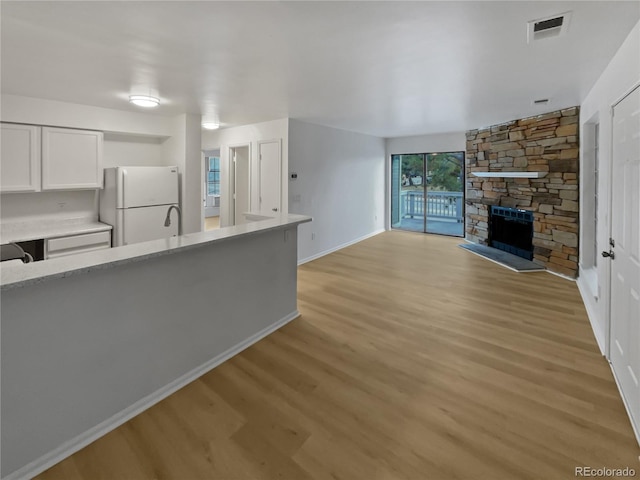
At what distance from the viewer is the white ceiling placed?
199 centimetres

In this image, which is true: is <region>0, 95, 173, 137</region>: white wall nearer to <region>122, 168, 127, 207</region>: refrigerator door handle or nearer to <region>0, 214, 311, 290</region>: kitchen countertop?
<region>122, 168, 127, 207</region>: refrigerator door handle

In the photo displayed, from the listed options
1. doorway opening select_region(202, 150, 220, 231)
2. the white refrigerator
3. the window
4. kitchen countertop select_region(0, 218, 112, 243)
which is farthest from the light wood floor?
the window

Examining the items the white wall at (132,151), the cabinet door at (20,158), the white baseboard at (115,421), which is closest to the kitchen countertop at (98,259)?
the white baseboard at (115,421)

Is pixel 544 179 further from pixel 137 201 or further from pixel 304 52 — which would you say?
pixel 137 201

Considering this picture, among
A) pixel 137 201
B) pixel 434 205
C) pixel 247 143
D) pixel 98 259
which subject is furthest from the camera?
pixel 434 205

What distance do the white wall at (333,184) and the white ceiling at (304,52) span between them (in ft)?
4.80

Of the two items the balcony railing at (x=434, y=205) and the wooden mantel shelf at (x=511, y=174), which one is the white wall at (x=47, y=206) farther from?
the balcony railing at (x=434, y=205)

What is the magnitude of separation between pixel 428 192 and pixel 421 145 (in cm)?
122

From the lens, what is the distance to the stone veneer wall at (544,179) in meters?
4.76

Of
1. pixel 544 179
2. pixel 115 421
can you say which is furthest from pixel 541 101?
pixel 115 421

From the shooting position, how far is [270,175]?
5742 millimetres

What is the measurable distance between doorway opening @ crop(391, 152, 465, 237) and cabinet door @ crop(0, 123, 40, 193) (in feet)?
24.2

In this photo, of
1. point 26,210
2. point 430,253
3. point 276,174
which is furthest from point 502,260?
point 26,210

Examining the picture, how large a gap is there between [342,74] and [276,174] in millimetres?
2709
